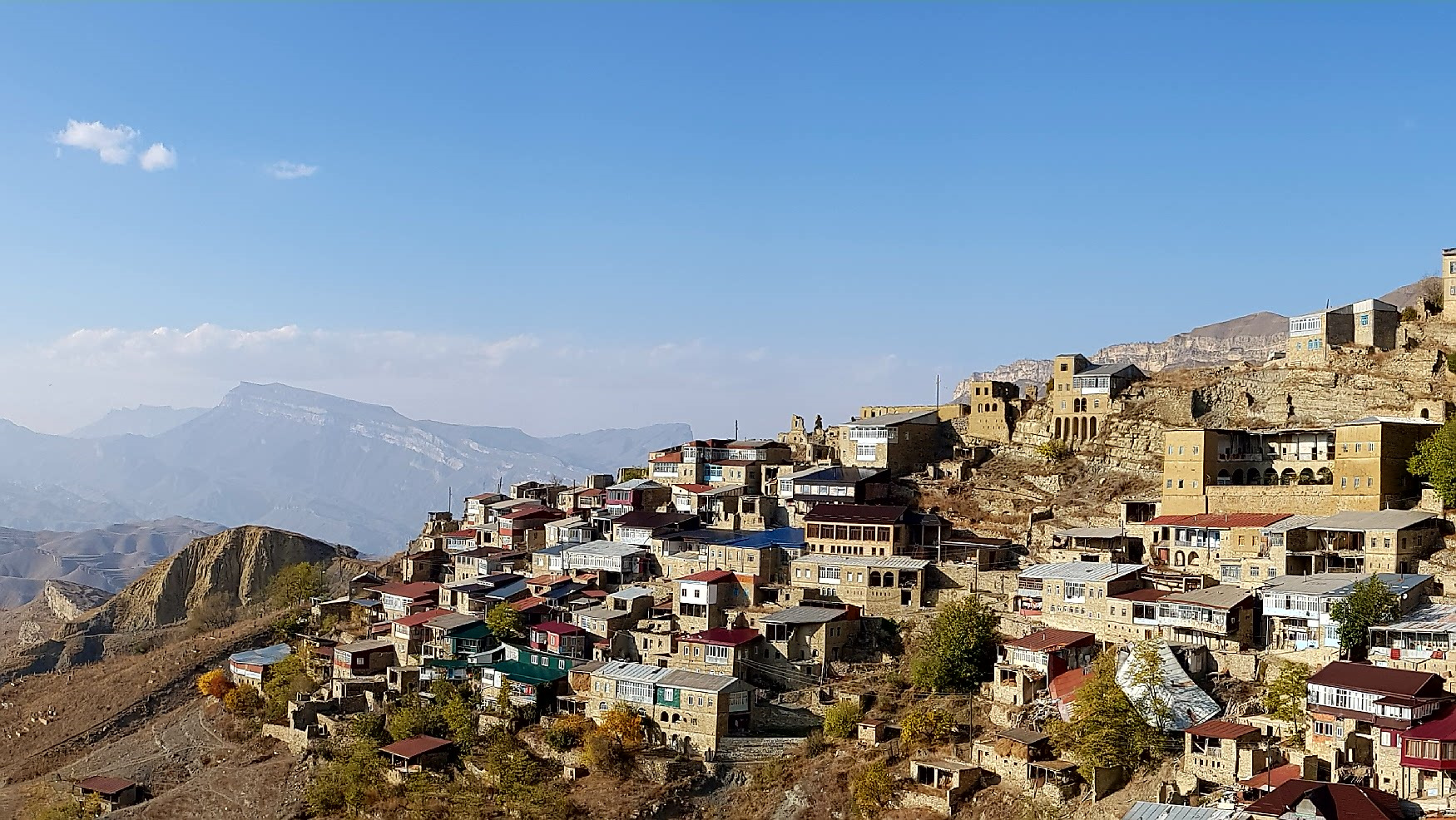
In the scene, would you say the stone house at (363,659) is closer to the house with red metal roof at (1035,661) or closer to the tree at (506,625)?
the tree at (506,625)

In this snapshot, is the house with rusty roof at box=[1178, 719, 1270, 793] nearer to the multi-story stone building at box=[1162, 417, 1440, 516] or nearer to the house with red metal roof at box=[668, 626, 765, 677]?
the multi-story stone building at box=[1162, 417, 1440, 516]


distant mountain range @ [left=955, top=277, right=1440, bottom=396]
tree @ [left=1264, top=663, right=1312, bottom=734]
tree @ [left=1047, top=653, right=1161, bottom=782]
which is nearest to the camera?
tree @ [left=1264, top=663, right=1312, bottom=734]

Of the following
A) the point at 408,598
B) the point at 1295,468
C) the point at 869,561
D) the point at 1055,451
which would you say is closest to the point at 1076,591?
the point at 869,561

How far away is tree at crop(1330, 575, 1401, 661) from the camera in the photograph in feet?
115

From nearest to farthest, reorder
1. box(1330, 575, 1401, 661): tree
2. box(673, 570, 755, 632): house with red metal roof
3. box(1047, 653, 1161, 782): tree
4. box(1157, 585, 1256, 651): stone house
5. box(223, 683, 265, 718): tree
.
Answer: box(1047, 653, 1161, 782): tree → box(1330, 575, 1401, 661): tree → box(1157, 585, 1256, 651): stone house → box(673, 570, 755, 632): house with red metal roof → box(223, 683, 265, 718): tree

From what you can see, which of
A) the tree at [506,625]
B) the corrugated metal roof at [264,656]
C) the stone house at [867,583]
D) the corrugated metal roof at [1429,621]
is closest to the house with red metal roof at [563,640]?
the tree at [506,625]

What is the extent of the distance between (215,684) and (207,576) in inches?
1574

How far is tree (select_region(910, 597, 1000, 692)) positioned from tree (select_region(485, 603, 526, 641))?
51.7 ft

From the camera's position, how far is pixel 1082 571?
43.1 meters

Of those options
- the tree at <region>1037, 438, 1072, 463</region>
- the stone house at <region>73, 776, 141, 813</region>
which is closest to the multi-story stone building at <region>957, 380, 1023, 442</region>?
the tree at <region>1037, 438, 1072, 463</region>

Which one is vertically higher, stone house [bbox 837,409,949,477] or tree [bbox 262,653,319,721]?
stone house [bbox 837,409,949,477]

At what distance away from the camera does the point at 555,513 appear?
216 ft

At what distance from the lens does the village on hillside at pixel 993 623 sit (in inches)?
1305

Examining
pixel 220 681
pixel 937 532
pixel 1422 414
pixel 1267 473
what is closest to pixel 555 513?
pixel 220 681
